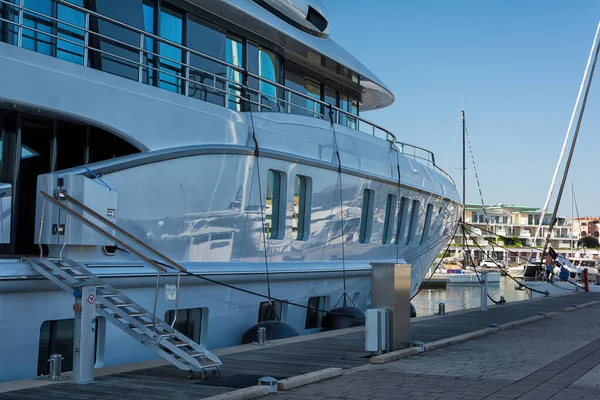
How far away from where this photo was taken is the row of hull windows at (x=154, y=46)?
364 inches

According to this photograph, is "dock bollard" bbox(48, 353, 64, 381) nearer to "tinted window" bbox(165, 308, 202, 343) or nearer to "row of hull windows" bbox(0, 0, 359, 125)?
"tinted window" bbox(165, 308, 202, 343)

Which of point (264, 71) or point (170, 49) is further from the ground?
point (264, 71)

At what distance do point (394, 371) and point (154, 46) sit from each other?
5.54 meters

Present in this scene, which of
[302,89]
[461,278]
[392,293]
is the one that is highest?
[302,89]

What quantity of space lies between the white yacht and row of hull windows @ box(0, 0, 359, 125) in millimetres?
25

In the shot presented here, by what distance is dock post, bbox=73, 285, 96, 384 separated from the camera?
7.02 m

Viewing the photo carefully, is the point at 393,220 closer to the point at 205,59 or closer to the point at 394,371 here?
the point at 205,59

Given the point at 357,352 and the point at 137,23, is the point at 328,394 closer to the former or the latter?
the point at 357,352

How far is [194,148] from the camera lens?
9836 mm

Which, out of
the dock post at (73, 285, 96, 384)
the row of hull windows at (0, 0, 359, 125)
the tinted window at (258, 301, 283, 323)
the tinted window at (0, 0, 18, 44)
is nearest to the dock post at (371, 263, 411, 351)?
the tinted window at (258, 301, 283, 323)

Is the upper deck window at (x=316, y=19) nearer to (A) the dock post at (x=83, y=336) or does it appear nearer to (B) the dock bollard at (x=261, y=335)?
(B) the dock bollard at (x=261, y=335)

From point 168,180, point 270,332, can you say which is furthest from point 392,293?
point 168,180

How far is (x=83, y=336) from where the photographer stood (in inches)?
277

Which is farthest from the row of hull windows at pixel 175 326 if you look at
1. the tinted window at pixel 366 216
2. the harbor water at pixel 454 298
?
the harbor water at pixel 454 298
